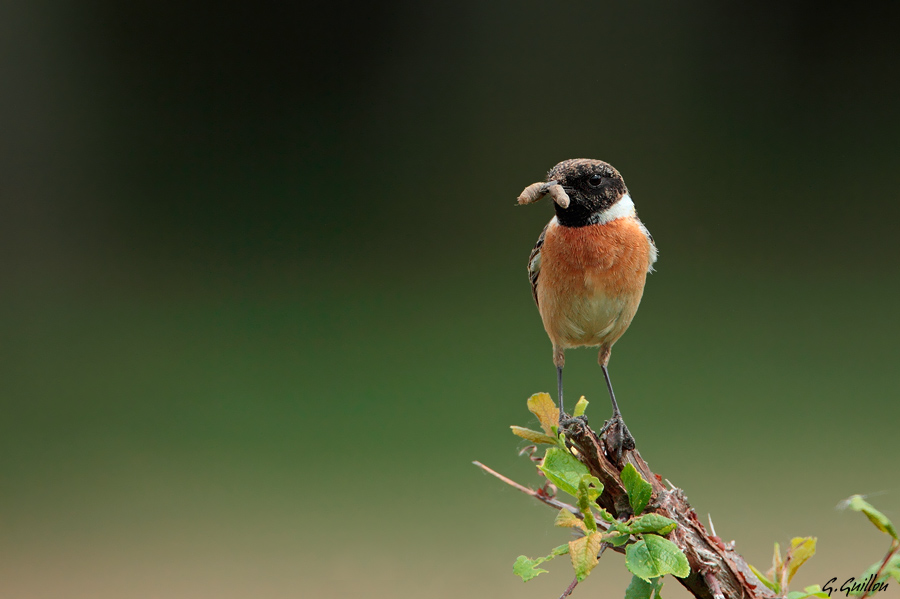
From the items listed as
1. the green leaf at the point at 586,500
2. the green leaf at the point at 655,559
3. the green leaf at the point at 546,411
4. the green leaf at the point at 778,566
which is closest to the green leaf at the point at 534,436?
the green leaf at the point at 546,411

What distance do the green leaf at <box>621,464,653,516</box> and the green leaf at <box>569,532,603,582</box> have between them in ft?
0.34

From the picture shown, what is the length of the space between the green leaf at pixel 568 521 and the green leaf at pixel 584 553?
0.17ft

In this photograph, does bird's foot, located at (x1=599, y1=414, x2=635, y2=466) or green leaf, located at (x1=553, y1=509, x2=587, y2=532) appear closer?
green leaf, located at (x1=553, y1=509, x2=587, y2=532)

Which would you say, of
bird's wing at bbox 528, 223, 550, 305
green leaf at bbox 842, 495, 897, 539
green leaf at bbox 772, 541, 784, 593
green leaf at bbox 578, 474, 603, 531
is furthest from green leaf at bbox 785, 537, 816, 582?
bird's wing at bbox 528, 223, 550, 305

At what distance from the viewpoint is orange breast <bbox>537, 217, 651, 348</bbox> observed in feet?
5.29

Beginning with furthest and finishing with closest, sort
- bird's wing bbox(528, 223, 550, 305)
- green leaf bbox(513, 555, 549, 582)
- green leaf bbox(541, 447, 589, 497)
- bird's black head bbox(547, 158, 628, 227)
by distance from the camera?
1. bird's wing bbox(528, 223, 550, 305)
2. bird's black head bbox(547, 158, 628, 227)
3. green leaf bbox(541, 447, 589, 497)
4. green leaf bbox(513, 555, 549, 582)

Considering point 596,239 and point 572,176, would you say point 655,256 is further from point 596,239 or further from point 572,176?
point 572,176

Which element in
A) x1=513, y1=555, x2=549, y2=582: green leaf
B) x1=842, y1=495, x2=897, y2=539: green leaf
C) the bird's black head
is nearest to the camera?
x1=842, y1=495, x2=897, y2=539: green leaf

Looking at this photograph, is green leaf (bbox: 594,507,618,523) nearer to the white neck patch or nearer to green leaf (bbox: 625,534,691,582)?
green leaf (bbox: 625,534,691,582)

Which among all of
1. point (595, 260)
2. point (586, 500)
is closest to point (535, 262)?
point (595, 260)

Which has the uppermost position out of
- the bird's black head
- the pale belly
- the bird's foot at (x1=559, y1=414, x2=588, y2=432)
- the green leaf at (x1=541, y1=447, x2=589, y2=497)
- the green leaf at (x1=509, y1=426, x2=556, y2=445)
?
the bird's black head

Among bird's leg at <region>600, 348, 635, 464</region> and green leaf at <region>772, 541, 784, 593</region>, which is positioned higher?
bird's leg at <region>600, 348, 635, 464</region>

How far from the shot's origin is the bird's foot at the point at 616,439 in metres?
1.27

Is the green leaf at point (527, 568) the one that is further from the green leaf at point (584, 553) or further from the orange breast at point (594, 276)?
the orange breast at point (594, 276)
